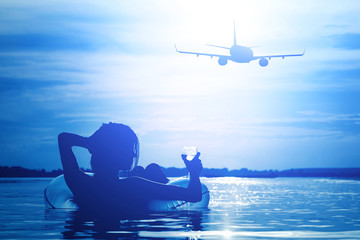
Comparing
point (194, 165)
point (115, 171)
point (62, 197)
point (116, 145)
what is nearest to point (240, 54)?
point (62, 197)

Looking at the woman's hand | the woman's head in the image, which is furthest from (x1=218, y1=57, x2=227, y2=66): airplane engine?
the woman's hand

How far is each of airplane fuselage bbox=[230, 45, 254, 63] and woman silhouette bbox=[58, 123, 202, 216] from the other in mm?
67624

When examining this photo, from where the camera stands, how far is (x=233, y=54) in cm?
7494

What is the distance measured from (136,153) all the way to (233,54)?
6895cm

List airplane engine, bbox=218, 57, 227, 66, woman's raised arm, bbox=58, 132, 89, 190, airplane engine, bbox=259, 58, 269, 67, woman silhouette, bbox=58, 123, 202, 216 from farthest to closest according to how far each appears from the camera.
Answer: airplane engine, bbox=259, 58, 269, 67 < airplane engine, bbox=218, 57, 227, 66 < woman's raised arm, bbox=58, 132, 89, 190 < woman silhouette, bbox=58, 123, 202, 216

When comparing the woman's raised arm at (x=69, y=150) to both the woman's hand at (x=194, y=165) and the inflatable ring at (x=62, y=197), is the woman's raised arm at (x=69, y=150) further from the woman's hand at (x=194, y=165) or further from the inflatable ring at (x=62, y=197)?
the inflatable ring at (x=62, y=197)

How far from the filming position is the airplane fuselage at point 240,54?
2921 inches

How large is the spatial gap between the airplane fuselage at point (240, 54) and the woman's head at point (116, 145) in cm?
6791

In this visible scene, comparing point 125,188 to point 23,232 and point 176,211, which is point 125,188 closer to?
point 23,232

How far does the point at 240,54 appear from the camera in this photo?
245 feet

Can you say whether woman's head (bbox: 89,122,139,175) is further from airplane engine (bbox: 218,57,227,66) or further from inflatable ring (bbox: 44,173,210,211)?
airplane engine (bbox: 218,57,227,66)

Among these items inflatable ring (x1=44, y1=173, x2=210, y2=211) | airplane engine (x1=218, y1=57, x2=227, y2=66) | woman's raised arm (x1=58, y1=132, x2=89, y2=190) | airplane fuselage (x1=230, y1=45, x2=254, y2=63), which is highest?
airplane fuselage (x1=230, y1=45, x2=254, y2=63)

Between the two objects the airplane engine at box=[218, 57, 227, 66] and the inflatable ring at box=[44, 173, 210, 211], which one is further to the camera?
the airplane engine at box=[218, 57, 227, 66]

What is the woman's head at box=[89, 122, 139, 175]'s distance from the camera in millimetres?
6887
